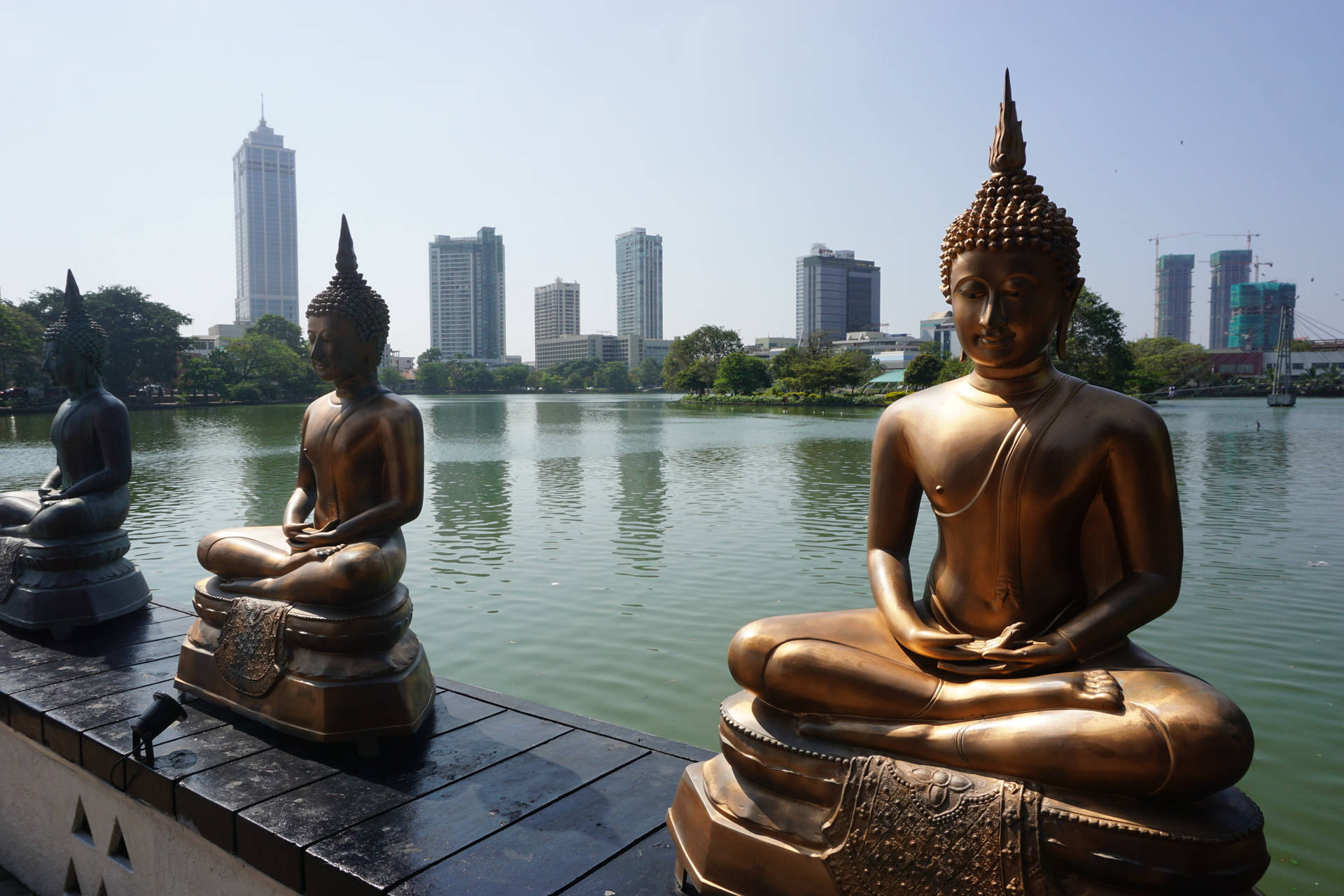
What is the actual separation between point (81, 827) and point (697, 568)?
5.88 metres

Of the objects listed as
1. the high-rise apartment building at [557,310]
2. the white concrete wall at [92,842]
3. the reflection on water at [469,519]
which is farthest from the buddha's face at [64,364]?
the high-rise apartment building at [557,310]

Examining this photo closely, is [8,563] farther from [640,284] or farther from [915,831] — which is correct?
[640,284]

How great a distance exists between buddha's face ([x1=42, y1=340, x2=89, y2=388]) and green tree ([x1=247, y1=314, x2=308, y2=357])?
59.1m

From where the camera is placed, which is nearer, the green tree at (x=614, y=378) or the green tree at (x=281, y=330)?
the green tree at (x=281, y=330)

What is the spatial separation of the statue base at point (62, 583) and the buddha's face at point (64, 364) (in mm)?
963

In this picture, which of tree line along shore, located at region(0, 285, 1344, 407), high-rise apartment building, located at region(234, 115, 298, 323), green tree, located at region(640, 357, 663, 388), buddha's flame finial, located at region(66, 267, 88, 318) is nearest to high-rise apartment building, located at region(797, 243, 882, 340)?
green tree, located at region(640, 357, 663, 388)

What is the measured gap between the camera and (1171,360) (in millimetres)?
61875

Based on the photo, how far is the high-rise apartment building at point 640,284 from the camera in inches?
4646

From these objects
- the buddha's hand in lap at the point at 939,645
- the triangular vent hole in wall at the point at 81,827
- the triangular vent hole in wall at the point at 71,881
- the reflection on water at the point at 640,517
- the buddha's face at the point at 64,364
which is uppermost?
the buddha's face at the point at 64,364

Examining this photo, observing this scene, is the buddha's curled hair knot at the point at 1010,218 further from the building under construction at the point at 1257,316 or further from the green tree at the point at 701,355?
the building under construction at the point at 1257,316

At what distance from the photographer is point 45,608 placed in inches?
200

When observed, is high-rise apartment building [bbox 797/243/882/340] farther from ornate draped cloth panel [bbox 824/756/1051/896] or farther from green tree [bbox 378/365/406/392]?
ornate draped cloth panel [bbox 824/756/1051/896]

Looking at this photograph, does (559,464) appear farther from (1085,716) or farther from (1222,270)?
(1222,270)

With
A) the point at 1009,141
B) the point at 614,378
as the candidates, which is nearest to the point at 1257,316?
the point at 614,378
